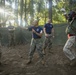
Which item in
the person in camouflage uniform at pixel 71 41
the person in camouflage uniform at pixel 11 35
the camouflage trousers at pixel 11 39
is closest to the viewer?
the person in camouflage uniform at pixel 71 41

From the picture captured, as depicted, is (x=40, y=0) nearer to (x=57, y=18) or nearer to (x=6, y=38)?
(x=57, y=18)

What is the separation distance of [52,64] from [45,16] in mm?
34384

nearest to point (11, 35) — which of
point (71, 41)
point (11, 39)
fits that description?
point (11, 39)

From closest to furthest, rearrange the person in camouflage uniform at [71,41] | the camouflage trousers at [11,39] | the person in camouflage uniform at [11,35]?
the person in camouflage uniform at [71,41]
the person in camouflage uniform at [11,35]
the camouflage trousers at [11,39]

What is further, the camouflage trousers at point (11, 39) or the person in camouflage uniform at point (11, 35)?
the camouflage trousers at point (11, 39)

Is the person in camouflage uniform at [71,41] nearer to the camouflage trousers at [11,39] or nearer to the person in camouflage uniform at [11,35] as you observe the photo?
the person in camouflage uniform at [11,35]

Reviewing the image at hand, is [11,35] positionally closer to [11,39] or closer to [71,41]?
[11,39]

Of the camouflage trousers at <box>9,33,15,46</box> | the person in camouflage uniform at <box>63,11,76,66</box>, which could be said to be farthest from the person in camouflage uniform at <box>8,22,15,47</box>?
the person in camouflage uniform at <box>63,11,76,66</box>

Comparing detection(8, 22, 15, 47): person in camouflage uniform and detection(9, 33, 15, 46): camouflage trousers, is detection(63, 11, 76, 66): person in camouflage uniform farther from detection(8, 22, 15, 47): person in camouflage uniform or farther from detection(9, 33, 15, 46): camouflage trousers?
detection(9, 33, 15, 46): camouflage trousers

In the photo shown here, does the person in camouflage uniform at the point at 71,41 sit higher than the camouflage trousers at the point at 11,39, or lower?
higher

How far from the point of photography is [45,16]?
4303 centimetres

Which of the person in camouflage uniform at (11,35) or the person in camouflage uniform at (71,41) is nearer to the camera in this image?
the person in camouflage uniform at (71,41)

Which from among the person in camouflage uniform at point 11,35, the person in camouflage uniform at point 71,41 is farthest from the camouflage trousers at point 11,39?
the person in camouflage uniform at point 71,41

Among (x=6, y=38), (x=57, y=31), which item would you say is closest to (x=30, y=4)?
(x=6, y=38)
